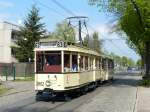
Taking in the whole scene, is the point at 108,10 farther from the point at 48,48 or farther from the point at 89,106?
the point at 89,106

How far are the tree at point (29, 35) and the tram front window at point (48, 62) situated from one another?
134 feet

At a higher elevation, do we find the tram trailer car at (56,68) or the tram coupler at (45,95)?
the tram trailer car at (56,68)

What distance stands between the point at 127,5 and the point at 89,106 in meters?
18.7

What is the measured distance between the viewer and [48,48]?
22406 mm

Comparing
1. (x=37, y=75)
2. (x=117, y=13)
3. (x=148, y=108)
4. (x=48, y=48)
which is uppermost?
(x=117, y=13)

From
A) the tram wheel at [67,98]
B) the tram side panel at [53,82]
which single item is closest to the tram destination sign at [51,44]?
the tram side panel at [53,82]

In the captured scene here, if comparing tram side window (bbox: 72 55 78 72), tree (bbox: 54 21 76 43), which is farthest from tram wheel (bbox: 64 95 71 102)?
tree (bbox: 54 21 76 43)

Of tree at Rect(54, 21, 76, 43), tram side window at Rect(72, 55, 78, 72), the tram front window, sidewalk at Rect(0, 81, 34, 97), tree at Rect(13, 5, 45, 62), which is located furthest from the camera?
tree at Rect(54, 21, 76, 43)

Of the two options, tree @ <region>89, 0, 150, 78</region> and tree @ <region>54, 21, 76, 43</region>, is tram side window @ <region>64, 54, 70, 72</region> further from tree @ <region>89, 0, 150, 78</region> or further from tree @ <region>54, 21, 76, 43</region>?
tree @ <region>54, 21, 76, 43</region>

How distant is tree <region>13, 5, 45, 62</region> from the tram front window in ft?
134

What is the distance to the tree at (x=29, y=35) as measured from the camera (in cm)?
6395

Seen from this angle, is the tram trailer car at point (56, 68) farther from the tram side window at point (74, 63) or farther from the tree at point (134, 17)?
the tree at point (134, 17)

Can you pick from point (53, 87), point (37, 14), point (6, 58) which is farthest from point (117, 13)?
point (6, 58)

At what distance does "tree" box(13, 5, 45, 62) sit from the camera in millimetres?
63953
